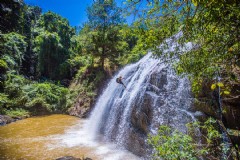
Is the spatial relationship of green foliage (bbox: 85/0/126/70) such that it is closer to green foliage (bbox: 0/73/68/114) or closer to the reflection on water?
green foliage (bbox: 0/73/68/114)

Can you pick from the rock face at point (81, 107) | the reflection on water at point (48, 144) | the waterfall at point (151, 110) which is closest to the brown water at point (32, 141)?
the reflection on water at point (48, 144)

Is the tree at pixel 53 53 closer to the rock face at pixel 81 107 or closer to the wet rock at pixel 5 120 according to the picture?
the rock face at pixel 81 107

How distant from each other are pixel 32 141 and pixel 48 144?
87cm

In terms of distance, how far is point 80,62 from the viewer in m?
17.3

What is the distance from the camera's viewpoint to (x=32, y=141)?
6801mm

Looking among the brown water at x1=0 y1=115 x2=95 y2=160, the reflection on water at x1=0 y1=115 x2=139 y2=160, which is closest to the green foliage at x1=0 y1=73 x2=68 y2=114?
the brown water at x1=0 y1=115 x2=95 y2=160

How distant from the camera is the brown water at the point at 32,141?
5.53 metres

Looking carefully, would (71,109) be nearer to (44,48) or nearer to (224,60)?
(44,48)

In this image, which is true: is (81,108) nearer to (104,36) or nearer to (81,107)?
(81,107)

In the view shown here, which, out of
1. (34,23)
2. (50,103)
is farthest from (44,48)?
(50,103)

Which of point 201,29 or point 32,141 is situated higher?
point 201,29

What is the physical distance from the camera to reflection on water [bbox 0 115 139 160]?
18.2 feet

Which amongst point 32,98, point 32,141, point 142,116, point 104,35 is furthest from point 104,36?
point 32,141

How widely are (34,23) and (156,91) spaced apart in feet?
78.9
